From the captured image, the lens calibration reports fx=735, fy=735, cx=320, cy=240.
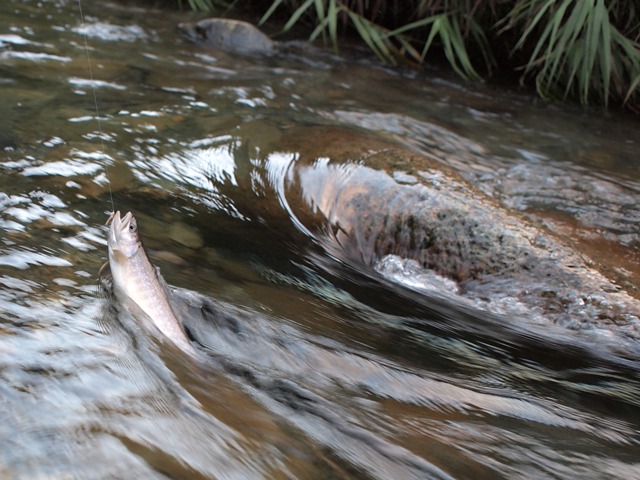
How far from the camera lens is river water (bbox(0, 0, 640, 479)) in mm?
1999

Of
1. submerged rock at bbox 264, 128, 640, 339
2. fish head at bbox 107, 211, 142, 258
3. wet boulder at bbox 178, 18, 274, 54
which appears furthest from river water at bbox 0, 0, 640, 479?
wet boulder at bbox 178, 18, 274, 54

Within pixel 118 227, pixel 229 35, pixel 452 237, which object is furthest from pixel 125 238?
pixel 229 35

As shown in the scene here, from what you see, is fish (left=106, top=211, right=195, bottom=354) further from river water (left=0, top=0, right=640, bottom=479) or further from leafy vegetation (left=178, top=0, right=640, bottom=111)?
leafy vegetation (left=178, top=0, right=640, bottom=111)

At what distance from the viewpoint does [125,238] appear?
243 centimetres

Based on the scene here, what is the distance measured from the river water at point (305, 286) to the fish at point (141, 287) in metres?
0.06

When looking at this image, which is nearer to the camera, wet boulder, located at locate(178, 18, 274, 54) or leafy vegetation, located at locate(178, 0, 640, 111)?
leafy vegetation, located at locate(178, 0, 640, 111)

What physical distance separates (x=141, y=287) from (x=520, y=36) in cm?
596

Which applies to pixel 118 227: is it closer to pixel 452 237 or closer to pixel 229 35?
pixel 452 237

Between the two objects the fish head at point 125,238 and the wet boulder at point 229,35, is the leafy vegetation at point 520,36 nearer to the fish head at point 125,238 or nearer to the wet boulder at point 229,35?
the wet boulder at point 229,35

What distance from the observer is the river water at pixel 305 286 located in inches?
78.7

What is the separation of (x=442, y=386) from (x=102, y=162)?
2.30m

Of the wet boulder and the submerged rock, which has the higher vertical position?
the wet boulder

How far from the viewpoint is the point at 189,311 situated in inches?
101

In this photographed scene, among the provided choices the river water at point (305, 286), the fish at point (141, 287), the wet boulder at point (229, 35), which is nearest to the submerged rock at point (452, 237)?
the river water at point (305, 286)
